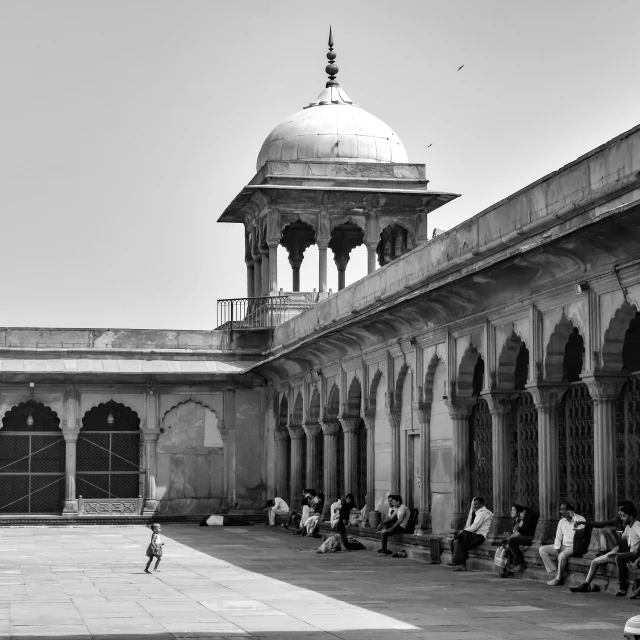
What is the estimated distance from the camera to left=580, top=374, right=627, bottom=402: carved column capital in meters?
13.6

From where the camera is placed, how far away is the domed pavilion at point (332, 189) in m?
30.3

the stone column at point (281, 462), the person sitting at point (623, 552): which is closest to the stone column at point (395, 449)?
the person sitting at point (623, 552)

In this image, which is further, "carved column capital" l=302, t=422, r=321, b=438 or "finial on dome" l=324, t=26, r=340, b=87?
"finial on dome" l=324, t=26, r=340, b=87

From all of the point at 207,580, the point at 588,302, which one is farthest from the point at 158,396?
the point at 588,302

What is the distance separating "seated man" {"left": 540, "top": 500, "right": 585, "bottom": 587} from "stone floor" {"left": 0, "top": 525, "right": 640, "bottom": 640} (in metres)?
0.25

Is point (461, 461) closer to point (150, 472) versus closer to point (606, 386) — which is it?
point (606, 386)

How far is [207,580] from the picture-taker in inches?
598

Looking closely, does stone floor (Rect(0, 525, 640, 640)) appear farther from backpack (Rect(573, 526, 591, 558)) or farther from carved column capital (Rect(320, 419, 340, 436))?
carved column capital (Rect(320, 419, 340, 436))

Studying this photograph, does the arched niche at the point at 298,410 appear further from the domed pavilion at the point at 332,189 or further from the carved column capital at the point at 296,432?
the domed pavilion at the point at 332,189

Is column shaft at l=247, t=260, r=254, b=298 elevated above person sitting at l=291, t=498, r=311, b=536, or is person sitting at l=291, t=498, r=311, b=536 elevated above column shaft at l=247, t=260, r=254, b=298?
column shaft at l=247, t=260, r=254, b=298

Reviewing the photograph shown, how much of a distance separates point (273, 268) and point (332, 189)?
2.21m

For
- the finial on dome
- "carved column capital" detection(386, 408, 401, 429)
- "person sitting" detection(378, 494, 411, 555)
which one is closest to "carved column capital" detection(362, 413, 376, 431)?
"carved column capital" detection(386, 408, 401, 429)

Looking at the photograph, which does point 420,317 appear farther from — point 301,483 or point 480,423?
point 301,483

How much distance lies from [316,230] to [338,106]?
134 inches
